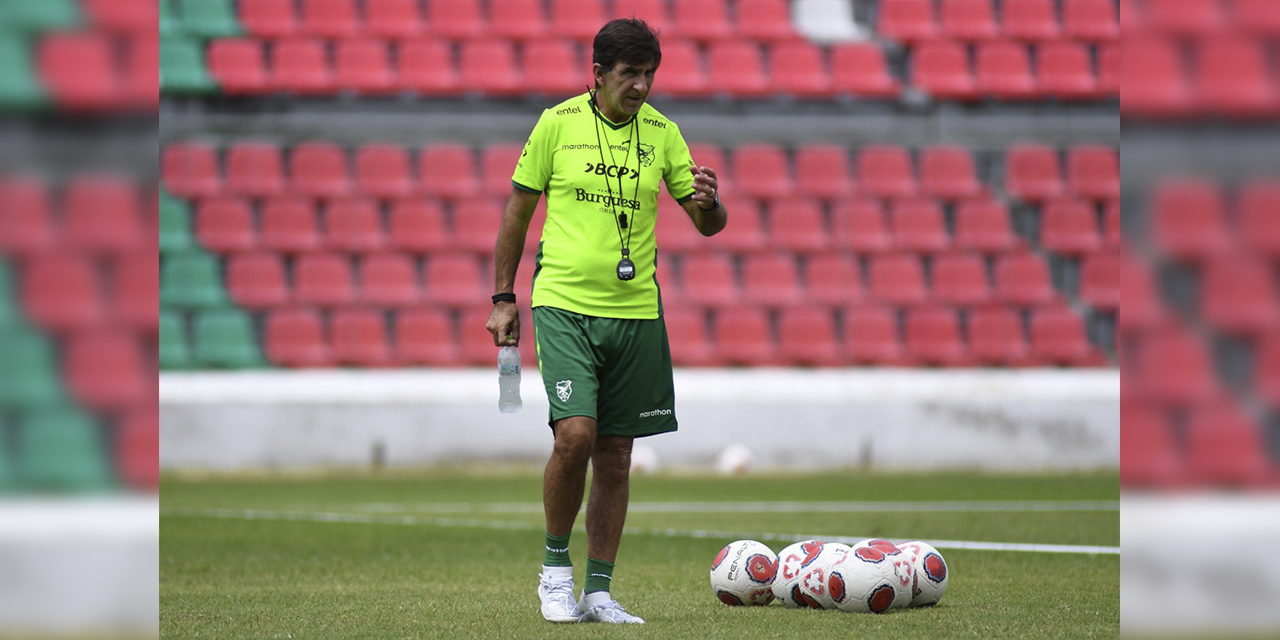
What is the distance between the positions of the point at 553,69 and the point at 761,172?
230 cm

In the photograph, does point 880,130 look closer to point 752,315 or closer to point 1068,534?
point 752,315

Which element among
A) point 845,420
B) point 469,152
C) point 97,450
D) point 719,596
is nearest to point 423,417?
point 469,152

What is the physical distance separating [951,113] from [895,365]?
2.75 meters

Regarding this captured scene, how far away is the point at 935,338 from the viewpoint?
1401cm

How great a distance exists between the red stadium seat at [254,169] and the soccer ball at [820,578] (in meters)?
10.4

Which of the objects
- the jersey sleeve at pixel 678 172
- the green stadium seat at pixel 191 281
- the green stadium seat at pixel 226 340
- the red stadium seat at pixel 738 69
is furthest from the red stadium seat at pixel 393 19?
the jersey sleeve at pixel 678 172

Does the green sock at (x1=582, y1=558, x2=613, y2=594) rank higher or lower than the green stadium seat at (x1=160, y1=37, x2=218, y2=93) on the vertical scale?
lower

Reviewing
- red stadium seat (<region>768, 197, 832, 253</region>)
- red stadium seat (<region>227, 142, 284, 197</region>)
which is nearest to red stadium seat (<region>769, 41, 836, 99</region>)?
red stadium seat (<region>768, 197, 832, 253</region>)

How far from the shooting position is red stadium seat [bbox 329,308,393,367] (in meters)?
13.6

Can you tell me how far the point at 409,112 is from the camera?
47.5ft

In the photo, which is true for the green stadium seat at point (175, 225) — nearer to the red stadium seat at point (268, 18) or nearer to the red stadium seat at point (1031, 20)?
the red stadium seat at point (268, 18)

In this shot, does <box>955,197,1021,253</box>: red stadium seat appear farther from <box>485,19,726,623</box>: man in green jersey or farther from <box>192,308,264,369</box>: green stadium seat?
<box>485,19,726,623</box>: man in green jersey

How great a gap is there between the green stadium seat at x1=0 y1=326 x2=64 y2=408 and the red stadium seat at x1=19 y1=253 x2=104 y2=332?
39 mm

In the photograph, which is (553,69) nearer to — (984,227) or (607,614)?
(984,227)
